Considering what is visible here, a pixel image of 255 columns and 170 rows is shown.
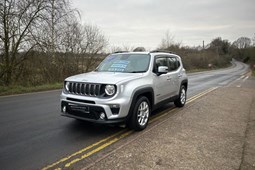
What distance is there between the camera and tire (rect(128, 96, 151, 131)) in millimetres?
5426

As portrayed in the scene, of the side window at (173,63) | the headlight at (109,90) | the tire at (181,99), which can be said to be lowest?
the tire at (181,99)

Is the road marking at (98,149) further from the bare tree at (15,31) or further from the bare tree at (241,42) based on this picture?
the bare tree at (241,42)

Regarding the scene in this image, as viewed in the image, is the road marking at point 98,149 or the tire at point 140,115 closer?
the road marking at point 98,149

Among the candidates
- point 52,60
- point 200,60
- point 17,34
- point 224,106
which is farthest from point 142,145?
point 200,60

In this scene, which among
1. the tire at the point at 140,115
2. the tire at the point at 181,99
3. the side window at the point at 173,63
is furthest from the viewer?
the tire at the point at 181,99

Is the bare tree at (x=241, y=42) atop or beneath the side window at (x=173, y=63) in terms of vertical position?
atop


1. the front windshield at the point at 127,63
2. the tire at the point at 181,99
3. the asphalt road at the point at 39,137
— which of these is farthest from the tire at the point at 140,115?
the tire at the point at 181,99

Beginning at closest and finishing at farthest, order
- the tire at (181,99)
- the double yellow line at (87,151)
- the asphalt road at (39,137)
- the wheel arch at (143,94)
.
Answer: the double yellow line at (87,151), the asphalt road at (39,137), the wheel arch at (143,94), the tire at (181,99)

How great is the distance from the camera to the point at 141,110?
5730 millimetres

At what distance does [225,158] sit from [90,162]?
7.61ft

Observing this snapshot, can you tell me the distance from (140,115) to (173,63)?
2874 mm

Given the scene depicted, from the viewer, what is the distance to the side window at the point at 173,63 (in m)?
7.52

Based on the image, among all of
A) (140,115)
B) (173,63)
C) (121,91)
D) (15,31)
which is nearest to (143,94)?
(140,115)

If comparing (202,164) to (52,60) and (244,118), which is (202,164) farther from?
(52,60)
